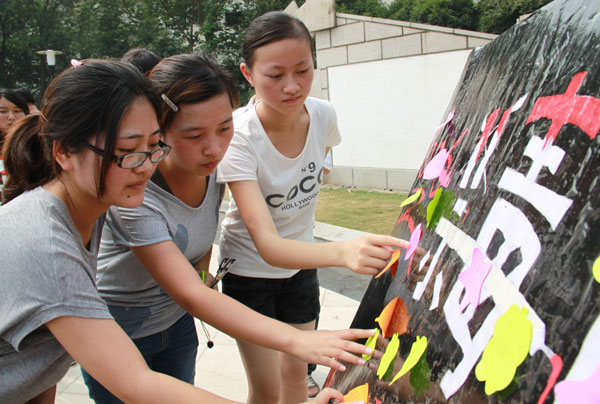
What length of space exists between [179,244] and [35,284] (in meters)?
0.56

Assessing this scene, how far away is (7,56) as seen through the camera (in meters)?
25.7

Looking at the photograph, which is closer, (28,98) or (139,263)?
(139,263)

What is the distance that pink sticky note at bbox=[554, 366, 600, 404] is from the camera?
44 centimetres

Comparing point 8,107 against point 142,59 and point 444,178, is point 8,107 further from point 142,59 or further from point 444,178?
point 444,178

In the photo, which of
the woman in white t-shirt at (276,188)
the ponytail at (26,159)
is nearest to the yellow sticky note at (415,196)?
the woman in white t-shirt at (276,188)

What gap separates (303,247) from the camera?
4.34 ft

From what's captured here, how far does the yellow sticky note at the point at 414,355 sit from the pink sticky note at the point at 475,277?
122 millimetres

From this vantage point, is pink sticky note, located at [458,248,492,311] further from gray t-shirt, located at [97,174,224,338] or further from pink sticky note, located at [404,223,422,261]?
gray t-shirt, located at [97,174,224,338]

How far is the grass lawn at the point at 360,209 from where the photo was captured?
18.2 feet

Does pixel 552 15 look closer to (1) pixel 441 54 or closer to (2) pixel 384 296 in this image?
(2) pixel 384 296

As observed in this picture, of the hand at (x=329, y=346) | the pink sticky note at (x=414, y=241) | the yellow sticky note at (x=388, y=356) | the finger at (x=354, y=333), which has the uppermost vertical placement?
the pink sticky note at (x=414, y=241)

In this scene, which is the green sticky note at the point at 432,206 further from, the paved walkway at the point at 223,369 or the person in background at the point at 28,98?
the person in background at the point at 28,98

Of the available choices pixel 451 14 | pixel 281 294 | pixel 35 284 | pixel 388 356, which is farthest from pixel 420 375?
pixel 451 14

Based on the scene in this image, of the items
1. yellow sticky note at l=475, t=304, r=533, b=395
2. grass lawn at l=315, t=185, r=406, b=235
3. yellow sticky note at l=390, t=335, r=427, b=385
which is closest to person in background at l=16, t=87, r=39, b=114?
grass lawn at l=315, t=185, r=406, b=235
